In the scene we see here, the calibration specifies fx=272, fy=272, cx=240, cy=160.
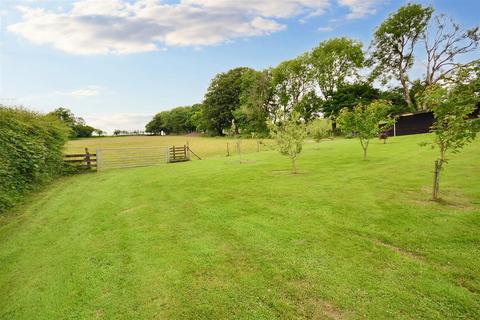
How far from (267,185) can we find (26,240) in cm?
833

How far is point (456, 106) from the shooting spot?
302 inches

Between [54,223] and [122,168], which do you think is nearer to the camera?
[54,223]

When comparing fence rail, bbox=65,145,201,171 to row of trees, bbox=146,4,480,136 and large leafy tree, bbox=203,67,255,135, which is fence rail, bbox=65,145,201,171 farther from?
large leafy tree, bbox=203,67,255,135

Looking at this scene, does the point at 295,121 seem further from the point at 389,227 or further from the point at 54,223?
the point at 54,223

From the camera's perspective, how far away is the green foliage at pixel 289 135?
14.5 metres

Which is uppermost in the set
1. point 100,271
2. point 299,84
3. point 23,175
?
point 299,84

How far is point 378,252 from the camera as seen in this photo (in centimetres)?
540

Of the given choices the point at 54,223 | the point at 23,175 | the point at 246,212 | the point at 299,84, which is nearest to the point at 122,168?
the point at 23,175

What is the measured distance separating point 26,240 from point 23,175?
711cm

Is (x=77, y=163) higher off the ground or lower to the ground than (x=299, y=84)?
lower

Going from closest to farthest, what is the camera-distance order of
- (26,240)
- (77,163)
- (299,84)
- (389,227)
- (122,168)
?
(389,227) → (26,240) → (77,163) → (122,168) → (299,84)

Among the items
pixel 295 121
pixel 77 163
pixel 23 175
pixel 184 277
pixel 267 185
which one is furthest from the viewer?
pixel 77 163

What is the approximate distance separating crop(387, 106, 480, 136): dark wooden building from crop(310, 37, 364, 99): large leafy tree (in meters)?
17.8

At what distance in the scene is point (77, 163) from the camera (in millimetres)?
19797
